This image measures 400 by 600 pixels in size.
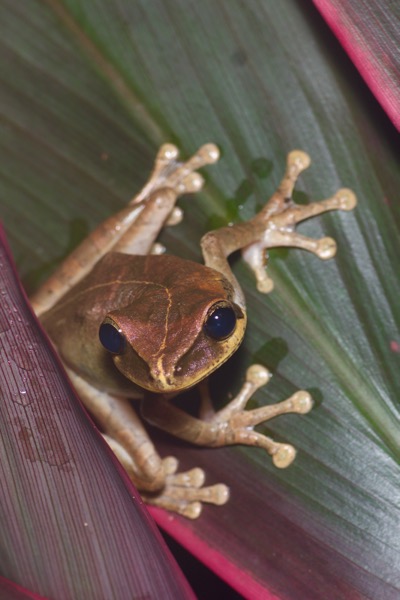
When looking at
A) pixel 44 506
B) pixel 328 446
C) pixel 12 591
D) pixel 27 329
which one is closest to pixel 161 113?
pixel 27 329

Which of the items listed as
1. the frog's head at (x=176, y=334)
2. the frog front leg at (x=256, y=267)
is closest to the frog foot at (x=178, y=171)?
the frog front leg at (x=256, y=267)

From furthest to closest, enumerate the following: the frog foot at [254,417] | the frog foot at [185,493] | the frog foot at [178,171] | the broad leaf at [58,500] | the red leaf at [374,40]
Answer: the frog foot at [178,171] < the frog foot at [185,493] < the frog foot at [254,417] < the red leaf at [374,40] < the broad leaf at [58,500]

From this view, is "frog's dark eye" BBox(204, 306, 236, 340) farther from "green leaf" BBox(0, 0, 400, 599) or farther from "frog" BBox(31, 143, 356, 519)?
"green leaf" BBox(0, 0, 400, 599)

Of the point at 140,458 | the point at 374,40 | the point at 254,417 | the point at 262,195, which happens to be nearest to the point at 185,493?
the point at 140,458

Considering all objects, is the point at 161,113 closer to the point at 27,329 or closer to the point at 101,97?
the point at 101,97

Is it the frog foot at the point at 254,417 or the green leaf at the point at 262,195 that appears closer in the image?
the green leaf at the point at 262,195

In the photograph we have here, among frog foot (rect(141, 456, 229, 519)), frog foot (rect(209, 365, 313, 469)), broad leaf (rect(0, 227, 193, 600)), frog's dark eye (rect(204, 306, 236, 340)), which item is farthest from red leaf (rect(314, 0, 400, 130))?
frog foot (rect(141, 456, 229, 519))

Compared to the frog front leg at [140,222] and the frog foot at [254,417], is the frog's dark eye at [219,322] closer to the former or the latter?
the frog foot at [254,417]
